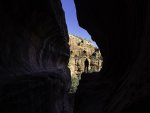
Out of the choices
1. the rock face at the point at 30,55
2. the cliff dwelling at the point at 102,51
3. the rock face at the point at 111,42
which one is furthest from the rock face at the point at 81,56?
the rock face at the point at 111,42

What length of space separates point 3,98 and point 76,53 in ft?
143

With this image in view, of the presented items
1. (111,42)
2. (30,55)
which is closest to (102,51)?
(111,42)

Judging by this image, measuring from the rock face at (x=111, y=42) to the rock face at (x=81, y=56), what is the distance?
36.7 meters

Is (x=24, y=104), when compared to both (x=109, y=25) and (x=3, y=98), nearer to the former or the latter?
(x=3, y=98)

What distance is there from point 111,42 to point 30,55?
5.02 meters

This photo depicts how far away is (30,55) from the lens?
1330 cm

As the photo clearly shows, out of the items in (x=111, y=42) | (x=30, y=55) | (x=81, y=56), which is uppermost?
(x=81, y=56)

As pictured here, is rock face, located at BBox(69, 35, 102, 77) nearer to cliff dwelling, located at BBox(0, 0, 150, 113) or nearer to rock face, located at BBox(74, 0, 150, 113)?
cliff dwelling, located at BBox(0, 0, 150, 113)

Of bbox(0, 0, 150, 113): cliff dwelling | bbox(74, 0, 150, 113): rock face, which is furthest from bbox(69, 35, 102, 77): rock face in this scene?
bbox(74, 0, 150, 113): rock face

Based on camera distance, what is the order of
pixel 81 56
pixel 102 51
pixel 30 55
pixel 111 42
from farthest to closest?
pixel 81 56, pixel 30 55, pixel 102 51, pixel 111 42

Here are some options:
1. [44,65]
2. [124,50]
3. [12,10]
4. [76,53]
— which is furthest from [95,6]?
[76,53]

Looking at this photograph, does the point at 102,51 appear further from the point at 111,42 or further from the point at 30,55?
the point at 30,55

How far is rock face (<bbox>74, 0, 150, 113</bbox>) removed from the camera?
5.95 meters

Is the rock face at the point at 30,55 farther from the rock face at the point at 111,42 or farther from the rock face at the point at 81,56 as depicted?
the rock face at the point at 81,56
